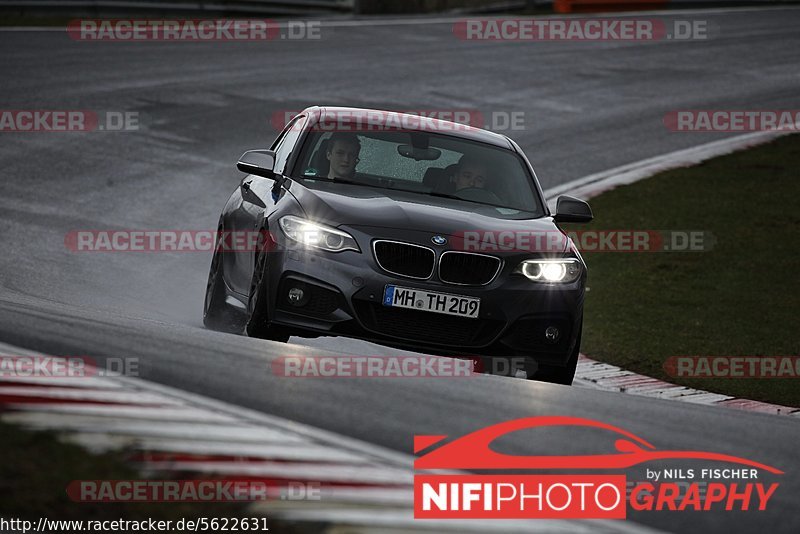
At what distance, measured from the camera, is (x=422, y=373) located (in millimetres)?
6004

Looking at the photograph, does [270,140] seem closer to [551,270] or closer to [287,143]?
[287,143]

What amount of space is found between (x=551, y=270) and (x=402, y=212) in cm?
92

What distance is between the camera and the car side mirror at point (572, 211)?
333 inches

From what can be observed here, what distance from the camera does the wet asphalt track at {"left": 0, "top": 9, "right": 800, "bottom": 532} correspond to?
4.71m

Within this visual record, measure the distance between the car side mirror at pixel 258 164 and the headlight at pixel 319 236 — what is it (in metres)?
1.02

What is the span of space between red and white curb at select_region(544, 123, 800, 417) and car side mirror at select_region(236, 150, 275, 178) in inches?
98.6

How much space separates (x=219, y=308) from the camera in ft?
28.7

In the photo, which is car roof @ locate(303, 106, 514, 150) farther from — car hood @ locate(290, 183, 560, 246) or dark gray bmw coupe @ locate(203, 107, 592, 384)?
car hood @ locate(290, 183, 560, 246)

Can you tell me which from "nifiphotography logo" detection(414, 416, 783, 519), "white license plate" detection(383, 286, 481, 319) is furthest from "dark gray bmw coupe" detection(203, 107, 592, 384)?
"nifiphotography logo" detection(414, 416, 783, 519)

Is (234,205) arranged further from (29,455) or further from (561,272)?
(29,455)

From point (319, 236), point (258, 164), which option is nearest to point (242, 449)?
point (319, 236)

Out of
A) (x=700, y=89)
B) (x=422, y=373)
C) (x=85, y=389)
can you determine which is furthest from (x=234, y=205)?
(x=700, y=89)

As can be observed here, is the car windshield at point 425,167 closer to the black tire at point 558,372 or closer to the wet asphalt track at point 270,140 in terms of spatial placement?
the black tire at point 558,372

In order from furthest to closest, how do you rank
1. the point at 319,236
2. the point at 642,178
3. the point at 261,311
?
the point at 642,178
the point at 261,311
the point at 319,236
